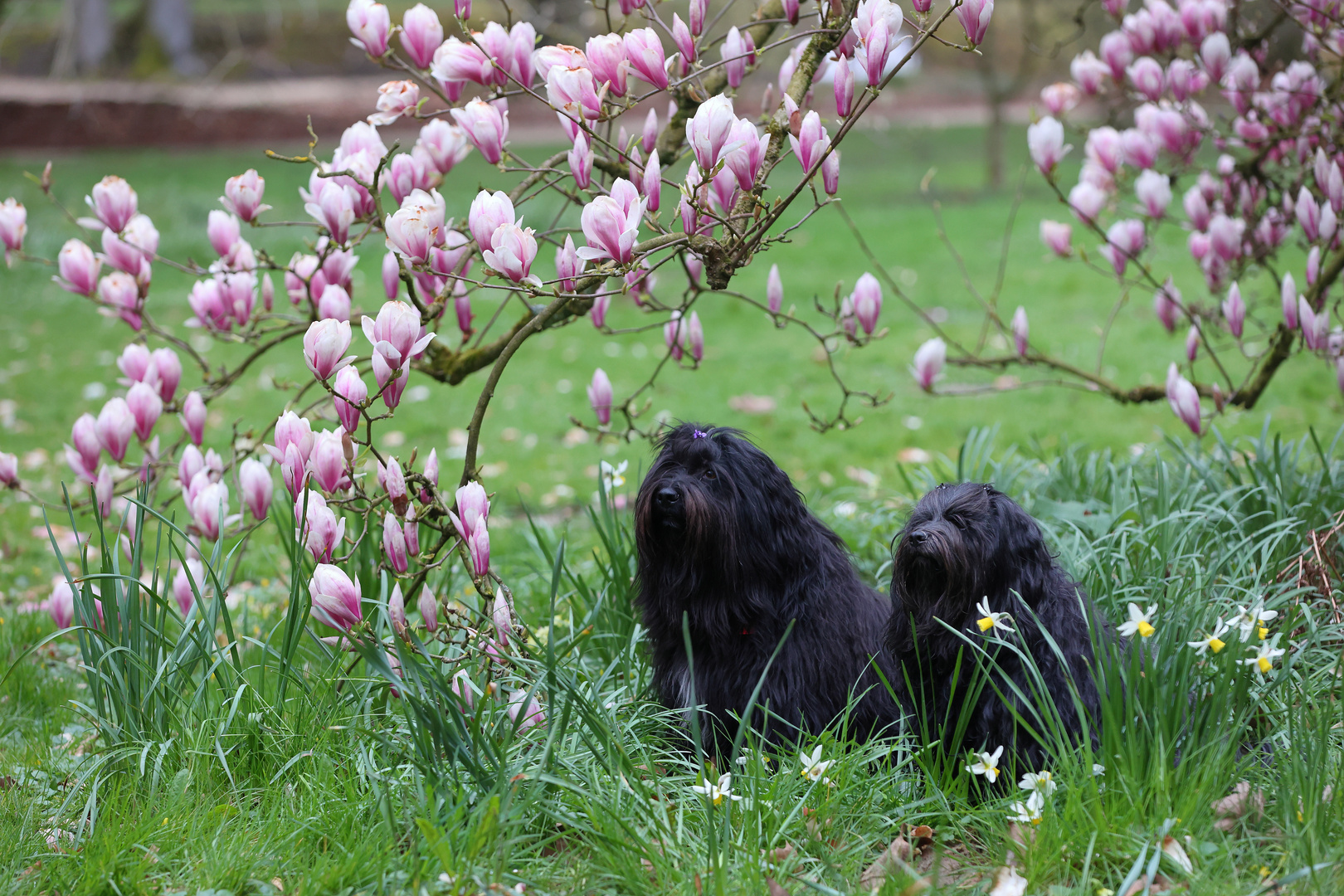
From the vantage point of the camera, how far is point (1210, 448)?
5.32 metres

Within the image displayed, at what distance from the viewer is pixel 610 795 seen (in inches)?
93.7

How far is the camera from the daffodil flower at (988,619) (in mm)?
2234

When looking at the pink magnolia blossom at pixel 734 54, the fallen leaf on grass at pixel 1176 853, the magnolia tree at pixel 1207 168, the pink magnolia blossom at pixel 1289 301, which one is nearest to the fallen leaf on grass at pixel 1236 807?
the fallen leaf on grass at pixel 1176 853

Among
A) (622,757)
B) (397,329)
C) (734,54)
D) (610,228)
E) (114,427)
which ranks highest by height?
(734,54)

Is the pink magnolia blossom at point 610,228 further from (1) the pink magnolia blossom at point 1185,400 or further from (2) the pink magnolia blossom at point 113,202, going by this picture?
(1) the pink magnolia blossom at point 1185,400

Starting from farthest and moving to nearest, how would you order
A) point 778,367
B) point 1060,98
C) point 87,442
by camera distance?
point 778,367 < point 1060,98 < point 87,442

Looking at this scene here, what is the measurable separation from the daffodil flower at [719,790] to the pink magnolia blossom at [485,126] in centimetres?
163

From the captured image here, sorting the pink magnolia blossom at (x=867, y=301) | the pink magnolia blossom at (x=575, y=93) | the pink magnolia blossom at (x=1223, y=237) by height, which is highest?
the pink magnolia blossom at (x=575, y=93)

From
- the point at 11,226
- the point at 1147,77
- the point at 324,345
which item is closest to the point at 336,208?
the point at 324,345

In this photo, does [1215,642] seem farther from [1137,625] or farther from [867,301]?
[867,301]

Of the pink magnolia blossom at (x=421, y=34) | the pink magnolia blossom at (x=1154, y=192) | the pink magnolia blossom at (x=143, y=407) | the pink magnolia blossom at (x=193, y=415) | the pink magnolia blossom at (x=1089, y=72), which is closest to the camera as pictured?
the pink magnolia blossom at (x=421, y=34)

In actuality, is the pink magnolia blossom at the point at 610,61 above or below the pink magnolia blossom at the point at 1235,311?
above

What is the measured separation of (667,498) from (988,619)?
30.9 inches

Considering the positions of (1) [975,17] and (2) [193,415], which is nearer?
(1) [975,17]
